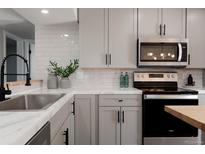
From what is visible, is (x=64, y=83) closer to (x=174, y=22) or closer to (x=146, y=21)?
(x=146, y=21)

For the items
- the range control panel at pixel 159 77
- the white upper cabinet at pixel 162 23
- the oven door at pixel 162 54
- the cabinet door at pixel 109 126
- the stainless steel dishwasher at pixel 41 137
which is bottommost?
the cabinet door at pixel 109 126

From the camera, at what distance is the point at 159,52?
3049mm

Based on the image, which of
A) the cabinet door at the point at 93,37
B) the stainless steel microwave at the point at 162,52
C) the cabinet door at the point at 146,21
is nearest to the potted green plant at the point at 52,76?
the cabinet door at the point at 93,37

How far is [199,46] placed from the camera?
122 inches

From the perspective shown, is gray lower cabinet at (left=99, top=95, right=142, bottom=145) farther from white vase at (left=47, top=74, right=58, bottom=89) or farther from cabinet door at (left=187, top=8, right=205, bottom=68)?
cabinet door at (left=187, top=8, right=205, bottom=68)

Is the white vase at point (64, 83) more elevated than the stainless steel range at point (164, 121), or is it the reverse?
the white vase at point (64, 83)

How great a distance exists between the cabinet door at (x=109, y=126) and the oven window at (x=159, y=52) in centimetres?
83

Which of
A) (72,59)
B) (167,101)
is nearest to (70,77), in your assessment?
(72,59)

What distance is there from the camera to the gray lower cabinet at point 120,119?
2789mm

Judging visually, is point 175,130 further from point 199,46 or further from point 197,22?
point 197,22

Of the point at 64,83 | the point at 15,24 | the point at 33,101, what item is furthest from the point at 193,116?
the point at 15,24

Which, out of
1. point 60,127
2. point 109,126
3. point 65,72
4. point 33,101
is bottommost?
point 109,126

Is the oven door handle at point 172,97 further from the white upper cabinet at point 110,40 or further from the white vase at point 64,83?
the white vase at point 64,83

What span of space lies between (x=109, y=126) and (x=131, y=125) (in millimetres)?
275
